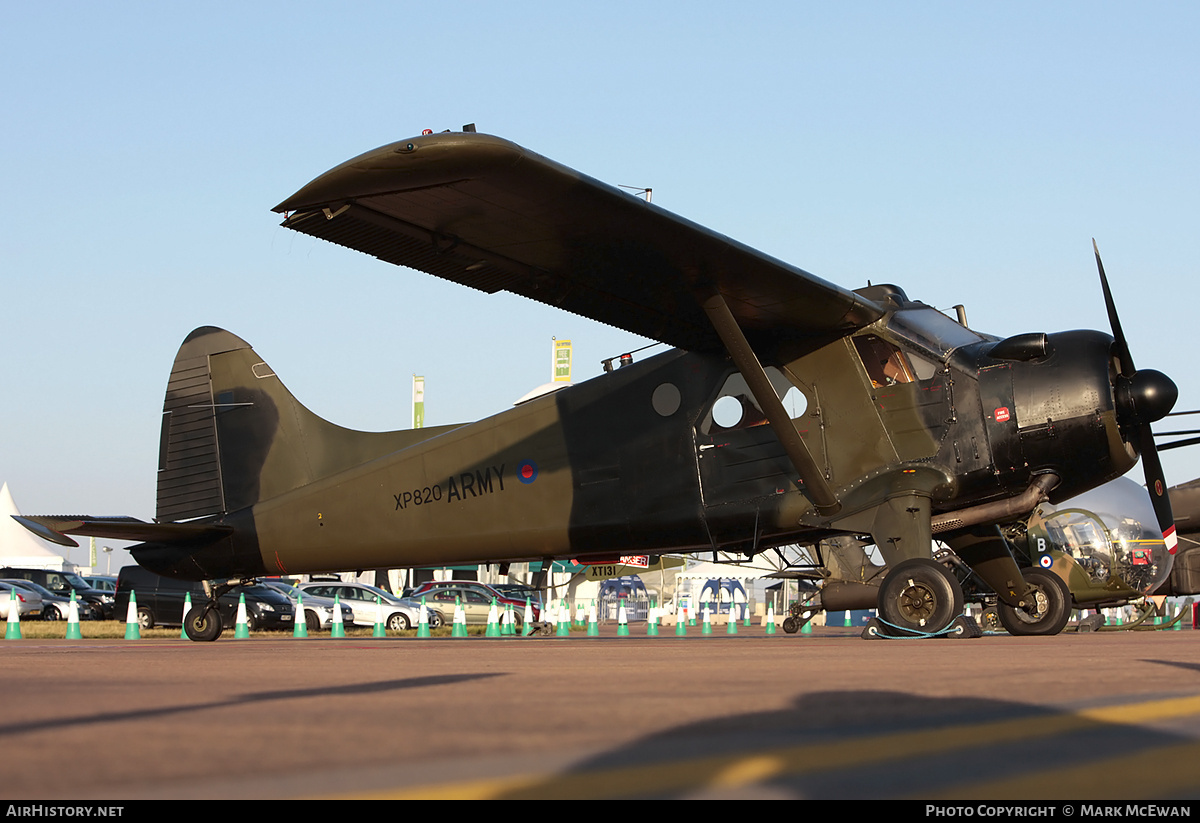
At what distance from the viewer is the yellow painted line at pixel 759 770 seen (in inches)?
75.2

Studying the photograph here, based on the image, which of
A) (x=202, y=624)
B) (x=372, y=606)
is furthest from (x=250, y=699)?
(x=372, y=606)

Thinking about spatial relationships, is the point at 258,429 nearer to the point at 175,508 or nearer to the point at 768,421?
the point at 175,508

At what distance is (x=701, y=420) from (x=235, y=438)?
24.0 ft

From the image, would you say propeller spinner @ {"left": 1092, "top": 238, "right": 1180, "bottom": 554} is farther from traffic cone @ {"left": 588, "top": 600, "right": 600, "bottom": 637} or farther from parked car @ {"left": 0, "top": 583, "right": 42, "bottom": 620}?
parked car @ {"left": 0, "top": 583, "right": 42, "bottom": 620}

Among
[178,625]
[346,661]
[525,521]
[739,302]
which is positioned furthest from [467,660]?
[178,625]

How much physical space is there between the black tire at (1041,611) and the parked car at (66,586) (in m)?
32.8

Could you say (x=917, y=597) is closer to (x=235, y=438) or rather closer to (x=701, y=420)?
(x=701, y=420)

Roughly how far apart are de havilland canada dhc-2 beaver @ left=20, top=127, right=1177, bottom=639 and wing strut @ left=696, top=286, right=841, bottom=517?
0.03 meters

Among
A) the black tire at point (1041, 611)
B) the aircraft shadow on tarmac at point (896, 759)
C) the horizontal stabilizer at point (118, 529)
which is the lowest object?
the black tire at point (1041, 611)

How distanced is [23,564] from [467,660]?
194 ft

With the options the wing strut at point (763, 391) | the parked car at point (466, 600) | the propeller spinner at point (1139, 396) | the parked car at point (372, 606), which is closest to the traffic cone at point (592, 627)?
the parked car at point (466, 600)

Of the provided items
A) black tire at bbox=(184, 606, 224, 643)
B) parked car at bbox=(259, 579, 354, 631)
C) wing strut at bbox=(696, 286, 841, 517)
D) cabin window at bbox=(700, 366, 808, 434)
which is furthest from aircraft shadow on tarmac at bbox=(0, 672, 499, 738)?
parked car at bbox=(259, 579, 354, 631)

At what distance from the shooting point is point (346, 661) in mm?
6613

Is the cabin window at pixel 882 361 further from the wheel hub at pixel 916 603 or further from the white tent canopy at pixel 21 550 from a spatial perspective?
the white tent canopy at pixel 21 550
